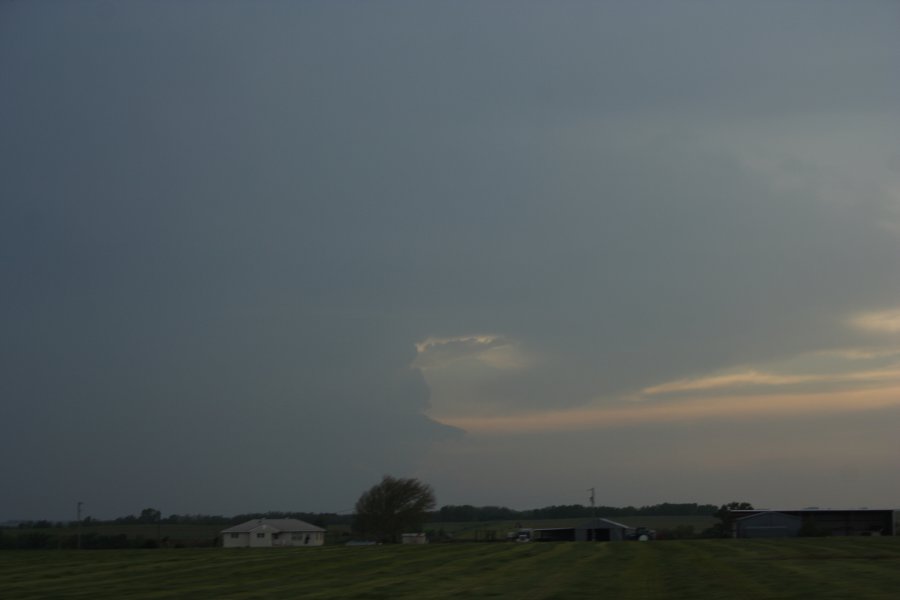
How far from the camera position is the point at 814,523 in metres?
81.0

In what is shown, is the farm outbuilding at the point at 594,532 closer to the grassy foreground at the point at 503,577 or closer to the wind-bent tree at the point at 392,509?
the wind-bent tree at the point at 392,509

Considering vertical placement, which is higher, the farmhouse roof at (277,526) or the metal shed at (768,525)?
the metal shed at (768,525)

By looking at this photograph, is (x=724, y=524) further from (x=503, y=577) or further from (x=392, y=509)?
(x=503, y=577)

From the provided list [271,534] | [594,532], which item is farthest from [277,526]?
[594,532]

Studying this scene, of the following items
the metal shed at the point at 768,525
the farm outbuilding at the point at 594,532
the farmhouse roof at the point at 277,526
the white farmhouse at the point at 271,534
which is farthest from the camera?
the farmhouse roof at the point at 277,526

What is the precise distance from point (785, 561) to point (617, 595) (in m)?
14.9

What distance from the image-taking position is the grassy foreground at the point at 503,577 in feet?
81.1

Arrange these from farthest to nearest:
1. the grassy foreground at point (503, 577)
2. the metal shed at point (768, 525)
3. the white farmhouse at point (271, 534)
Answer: the white farmhouse at point (271, 534) → the metal shed at point (768, 525) → the grassy foreground at point (503, 577)

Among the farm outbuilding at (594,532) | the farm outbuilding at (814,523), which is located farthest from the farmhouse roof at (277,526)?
the farm outbuilding at (814,523)

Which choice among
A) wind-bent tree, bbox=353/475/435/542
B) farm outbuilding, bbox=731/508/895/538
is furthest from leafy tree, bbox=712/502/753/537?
wind-bent tree, bbox=353/475/435/542

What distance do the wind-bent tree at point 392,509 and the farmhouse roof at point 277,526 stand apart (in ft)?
22.1

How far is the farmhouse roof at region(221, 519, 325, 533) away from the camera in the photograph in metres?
93.7

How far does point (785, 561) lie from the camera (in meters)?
35.6

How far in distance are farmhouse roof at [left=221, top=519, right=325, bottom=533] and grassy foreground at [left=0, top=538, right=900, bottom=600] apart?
4930 centimetres
